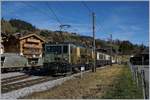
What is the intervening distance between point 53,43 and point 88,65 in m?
11.6

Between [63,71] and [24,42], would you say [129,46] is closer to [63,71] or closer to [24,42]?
[24,42]

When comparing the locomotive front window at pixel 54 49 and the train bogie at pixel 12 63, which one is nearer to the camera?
the locomotive front window at pixel 54 49

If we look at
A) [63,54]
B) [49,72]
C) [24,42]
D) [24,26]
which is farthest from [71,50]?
[24,26]

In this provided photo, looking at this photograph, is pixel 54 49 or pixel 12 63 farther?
pixel 12 63

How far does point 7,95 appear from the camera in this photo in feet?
51.7

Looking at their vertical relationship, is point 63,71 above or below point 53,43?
below

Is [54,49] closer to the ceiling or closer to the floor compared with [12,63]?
closer to the ceiling

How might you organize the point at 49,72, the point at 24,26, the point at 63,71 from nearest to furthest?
the point at 63,71 → the point at 49,72 → the point at 24,26

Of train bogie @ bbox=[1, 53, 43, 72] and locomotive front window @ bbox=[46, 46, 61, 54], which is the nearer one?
locomotive front window @ bbox=[46, 46, 61, 54]

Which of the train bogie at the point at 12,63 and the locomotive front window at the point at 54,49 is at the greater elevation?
the locomotive front window at the point at 54,49

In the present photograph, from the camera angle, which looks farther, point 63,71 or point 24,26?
point 24,26

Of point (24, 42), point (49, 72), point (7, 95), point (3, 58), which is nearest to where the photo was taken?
point (7, 95)

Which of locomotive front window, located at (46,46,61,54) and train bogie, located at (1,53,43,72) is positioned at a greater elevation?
locomotive front window, located at (46,46,61,54)

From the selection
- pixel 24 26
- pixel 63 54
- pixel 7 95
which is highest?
pixel 24 26
